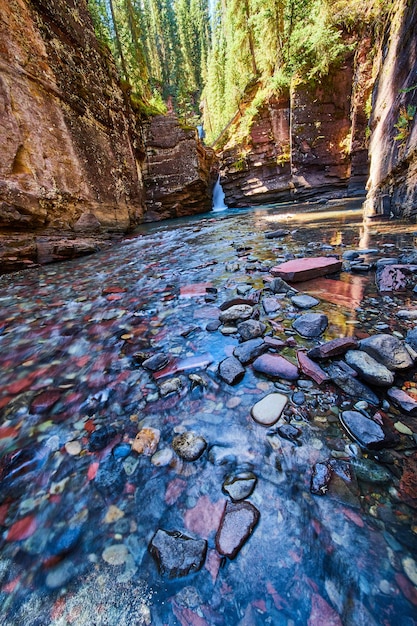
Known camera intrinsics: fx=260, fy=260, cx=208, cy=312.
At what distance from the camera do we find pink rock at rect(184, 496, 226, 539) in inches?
26.2

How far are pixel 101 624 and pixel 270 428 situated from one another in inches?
24.9

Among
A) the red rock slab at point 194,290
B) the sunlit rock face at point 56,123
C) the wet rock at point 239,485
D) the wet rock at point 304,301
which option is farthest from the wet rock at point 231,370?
the sunlit rock face at point 56,123

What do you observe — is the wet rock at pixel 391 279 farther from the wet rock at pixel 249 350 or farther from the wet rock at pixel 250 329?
the wet rock at pixel 249 350

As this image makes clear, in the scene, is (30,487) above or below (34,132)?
below

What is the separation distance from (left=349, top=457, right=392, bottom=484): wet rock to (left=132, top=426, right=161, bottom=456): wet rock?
636mm

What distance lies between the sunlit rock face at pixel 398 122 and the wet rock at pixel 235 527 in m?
5.01

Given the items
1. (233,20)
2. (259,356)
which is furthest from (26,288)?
(233,20)

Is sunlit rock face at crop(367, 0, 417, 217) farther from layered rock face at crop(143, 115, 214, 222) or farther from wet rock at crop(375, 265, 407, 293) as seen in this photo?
layered rock face at crop(143, 115, 214, 222)

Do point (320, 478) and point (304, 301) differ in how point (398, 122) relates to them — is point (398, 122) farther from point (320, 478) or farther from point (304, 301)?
point (320, 478)

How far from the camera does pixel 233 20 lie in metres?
17.9

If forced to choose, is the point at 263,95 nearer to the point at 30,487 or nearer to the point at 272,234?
the point at 272,234

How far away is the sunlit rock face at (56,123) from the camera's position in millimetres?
4574

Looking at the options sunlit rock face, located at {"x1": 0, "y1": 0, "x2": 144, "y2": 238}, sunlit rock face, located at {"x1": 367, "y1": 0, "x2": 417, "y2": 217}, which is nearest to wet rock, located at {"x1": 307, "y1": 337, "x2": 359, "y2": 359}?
sunlit rock face, located at {"x1": 367, "y1": 0, "x2": 417, "y2": 217}

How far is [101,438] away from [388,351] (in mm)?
1236
